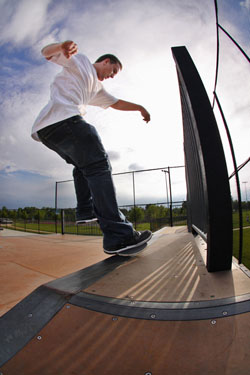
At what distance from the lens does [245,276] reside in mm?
688

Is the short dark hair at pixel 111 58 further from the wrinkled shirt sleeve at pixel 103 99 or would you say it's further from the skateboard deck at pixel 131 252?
the skateboard deck at pixel 131 252

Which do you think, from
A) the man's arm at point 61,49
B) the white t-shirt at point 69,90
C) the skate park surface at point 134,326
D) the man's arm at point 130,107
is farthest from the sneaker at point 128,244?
the man's arm at point 61,49

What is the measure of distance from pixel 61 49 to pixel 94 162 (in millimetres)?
569

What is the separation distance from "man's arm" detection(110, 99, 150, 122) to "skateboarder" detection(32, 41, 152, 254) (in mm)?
255

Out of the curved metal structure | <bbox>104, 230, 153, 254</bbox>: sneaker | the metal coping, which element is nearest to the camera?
the metal coping

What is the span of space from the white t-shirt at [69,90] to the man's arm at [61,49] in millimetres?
34

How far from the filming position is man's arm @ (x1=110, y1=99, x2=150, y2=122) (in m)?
1.37

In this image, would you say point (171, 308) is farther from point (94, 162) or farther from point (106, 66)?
point (106, 66)

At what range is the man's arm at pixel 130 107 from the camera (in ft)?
4.50

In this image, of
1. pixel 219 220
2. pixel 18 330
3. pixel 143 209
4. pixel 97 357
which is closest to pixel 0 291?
pixel 18 330

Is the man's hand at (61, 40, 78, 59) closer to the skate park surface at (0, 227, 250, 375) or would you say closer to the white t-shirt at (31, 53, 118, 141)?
the white t-shirt at (31, 53, 118, 141)

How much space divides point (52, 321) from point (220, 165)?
0.78 m

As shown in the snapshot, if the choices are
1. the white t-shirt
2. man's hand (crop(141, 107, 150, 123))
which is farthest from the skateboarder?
man's hand (crop(141, 107, 150, 123))

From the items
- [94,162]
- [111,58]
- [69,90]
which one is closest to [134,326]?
[94,162]
